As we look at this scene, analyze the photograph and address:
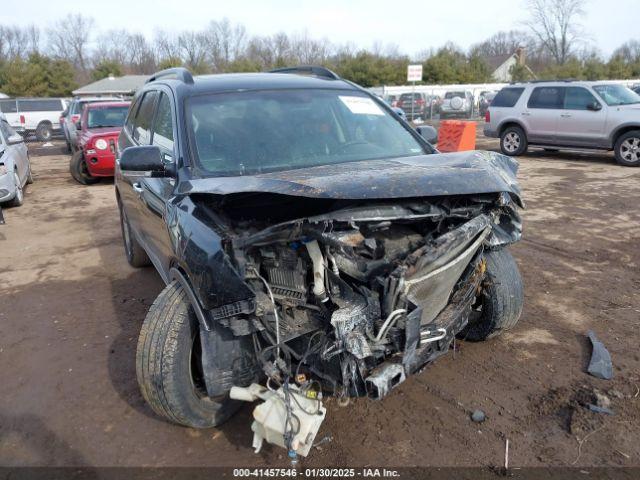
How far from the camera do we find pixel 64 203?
9508 millimetres

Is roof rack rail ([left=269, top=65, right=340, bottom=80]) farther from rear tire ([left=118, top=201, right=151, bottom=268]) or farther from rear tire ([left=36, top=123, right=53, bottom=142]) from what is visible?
rear tire ([left=36, top=123, right=53, bottom=142])

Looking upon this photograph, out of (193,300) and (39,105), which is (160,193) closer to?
(193,300)

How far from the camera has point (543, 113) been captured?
12.9 meters

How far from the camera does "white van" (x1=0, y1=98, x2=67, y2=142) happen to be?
24172 mm

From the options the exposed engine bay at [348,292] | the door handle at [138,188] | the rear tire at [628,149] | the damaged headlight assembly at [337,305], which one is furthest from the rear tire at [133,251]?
the rear tire at [628,149]

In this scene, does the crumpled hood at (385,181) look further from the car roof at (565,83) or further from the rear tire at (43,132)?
the rear tire at (43,132)

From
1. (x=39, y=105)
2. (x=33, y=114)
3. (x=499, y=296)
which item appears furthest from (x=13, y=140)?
(x=39, y=105)

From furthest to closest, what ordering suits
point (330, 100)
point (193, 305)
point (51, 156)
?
point (51, 156) < point (330, 100) < point (193, 305)

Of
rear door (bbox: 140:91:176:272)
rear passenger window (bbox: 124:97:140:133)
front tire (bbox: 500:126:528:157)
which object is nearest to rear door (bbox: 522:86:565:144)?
front tire (bbox: 500:126:528:157)

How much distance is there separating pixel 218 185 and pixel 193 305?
0.63 m

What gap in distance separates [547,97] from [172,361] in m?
12.7

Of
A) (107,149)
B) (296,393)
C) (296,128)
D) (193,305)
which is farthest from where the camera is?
(107,149)

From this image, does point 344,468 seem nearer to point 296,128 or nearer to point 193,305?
point 193,305

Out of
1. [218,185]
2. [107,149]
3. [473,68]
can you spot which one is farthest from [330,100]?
[473,68]
